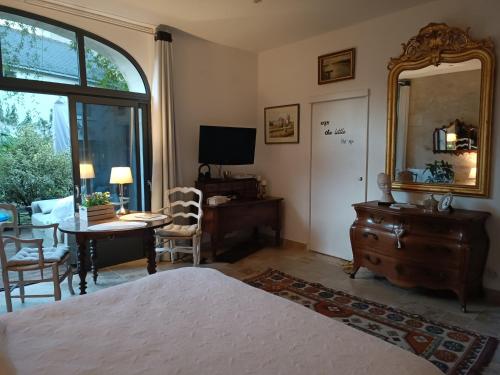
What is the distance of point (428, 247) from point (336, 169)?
5.18 feet

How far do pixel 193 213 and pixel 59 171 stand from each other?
1.58 meters

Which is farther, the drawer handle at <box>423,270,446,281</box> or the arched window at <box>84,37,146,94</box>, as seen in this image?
the arched window at <box>84,37,146,94</box>

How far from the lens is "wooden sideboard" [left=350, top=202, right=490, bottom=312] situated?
2.96 meters

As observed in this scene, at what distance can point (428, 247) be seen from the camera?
10.2 ft

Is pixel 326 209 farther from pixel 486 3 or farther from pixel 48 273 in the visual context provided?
pixel 48 273

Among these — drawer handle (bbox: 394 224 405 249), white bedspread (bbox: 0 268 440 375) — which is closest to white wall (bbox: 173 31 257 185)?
drawer handle (bbox: 394 224 405 249)

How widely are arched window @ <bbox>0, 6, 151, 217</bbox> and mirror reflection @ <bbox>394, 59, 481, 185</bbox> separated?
296 cm

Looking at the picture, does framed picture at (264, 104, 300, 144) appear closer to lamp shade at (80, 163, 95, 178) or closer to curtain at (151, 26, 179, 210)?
curtain at (151, 26, 179, 210)

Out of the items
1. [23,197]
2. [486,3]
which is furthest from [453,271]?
[23,197]

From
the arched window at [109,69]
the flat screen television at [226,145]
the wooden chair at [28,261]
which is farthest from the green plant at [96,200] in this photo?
the flat screen television at [226,145]

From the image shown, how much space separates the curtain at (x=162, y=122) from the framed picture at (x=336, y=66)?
1.90 m

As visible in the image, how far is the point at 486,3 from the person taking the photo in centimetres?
313

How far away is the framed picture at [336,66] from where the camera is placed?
415cm

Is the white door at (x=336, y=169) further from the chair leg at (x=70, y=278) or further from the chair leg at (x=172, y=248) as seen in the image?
the chair leg at (x=70, y=278)
